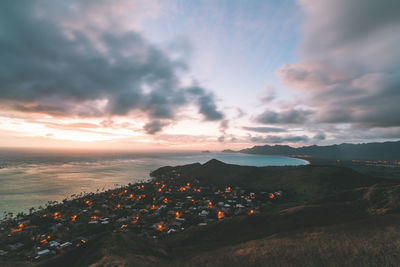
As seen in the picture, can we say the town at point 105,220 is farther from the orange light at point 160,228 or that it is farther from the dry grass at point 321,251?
the dry grass at point 321,251

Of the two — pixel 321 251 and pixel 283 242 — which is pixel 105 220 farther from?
pixel 321 251

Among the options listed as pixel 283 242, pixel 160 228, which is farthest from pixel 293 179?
pixel 283 242

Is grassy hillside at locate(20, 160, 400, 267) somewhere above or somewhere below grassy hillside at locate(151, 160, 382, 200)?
above

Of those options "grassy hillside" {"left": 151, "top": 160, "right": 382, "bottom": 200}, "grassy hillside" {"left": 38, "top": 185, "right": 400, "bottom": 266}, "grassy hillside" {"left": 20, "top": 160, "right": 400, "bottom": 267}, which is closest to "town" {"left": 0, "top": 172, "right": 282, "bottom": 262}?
"grassy hillside" {"left": 20, "top": 160, "right": 400, "bottom": 267}

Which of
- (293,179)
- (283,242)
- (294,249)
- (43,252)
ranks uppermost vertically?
(294,249)

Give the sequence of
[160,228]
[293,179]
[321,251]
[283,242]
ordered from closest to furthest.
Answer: [321,251] → [283,242] → [160,228] → [293,179]

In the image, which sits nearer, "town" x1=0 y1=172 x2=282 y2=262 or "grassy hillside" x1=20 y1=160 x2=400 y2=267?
"grassy hillside" x1=20 y1=160 x2=400 y2=267

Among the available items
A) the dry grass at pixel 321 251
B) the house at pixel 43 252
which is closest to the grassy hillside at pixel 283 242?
the dry grass at pixel 321 251

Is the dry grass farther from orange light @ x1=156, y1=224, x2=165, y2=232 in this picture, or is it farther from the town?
orange light @ x1=156, y1=224, x2=165, y2=232

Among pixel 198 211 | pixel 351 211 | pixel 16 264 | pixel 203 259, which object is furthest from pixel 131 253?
pixel 351 211
